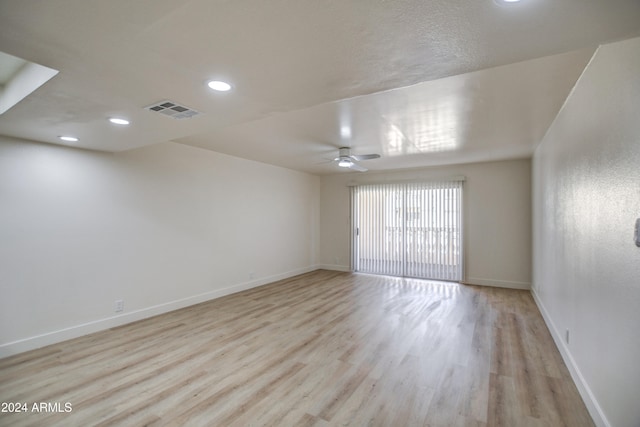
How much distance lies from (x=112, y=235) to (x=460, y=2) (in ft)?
14.2

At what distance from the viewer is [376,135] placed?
389 cm

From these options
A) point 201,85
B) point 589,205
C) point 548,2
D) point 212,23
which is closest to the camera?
point 548,2

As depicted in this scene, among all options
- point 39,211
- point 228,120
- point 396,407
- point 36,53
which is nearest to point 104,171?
point 39,211

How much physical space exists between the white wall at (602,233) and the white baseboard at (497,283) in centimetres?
283

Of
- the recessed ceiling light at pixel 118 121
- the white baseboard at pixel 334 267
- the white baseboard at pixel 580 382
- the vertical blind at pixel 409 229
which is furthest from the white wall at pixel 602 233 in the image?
the white baseboard at pixel 334 267

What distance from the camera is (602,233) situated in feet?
6.13

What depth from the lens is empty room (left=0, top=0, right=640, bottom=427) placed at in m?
1.34

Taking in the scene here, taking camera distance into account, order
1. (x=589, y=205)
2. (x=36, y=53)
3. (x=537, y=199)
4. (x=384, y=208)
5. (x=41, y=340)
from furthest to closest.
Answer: (x=384, y=208)
(x=537, y=199)
(x=41, y=340)
(x=589, y=205)
(x=36, y=53)

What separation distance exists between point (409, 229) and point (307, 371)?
464 centimetres

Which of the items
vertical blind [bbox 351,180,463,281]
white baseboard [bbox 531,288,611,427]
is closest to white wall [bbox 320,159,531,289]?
vertical blind [bbox 351,180,463,281]

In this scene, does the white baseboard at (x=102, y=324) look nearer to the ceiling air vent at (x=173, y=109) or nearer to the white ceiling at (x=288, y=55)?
the white ceiling at (x=288, y=55)

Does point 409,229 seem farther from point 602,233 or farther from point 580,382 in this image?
point 602,233

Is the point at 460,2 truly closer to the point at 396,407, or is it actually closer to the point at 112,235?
the point at 396,407

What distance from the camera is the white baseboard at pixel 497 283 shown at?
5.56m
